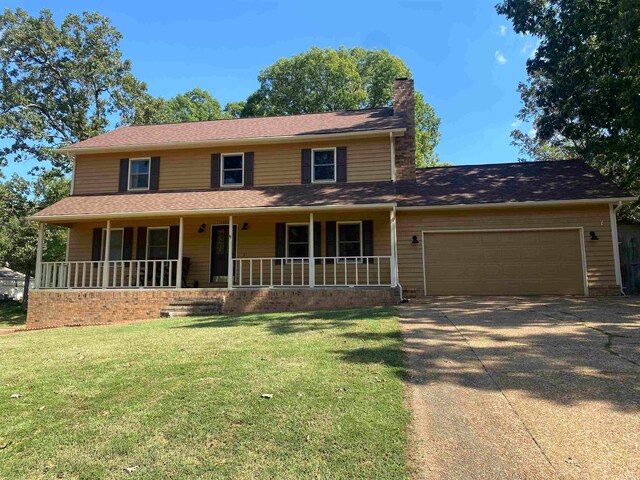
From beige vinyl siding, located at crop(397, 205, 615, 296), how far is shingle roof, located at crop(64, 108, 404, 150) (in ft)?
10.1

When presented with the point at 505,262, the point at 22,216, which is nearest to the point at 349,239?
the point at 505,262

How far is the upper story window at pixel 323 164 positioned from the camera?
1275 centimetres

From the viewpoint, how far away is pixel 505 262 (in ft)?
39.1

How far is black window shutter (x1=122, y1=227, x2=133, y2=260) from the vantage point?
1316cm

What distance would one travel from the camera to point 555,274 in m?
11.7

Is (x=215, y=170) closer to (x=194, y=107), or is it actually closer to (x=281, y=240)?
(x=281, y=240)

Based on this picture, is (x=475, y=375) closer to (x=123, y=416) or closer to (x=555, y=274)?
(x=123, y=416)

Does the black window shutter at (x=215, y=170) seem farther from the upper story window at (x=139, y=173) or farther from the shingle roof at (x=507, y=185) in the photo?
the shingle roof at (x=507, y=185)

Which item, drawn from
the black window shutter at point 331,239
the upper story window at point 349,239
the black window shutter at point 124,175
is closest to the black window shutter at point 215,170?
the black window shutter at point 124,175

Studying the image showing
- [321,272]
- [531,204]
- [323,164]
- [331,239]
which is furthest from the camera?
[323,164]

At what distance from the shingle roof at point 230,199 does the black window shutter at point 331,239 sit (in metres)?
1.01

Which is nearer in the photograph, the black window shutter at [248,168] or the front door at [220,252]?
the front door at [220,252]

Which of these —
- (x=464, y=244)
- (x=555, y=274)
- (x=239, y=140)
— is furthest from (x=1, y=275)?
(x=555, y=274)

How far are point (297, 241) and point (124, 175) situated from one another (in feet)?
21.2
